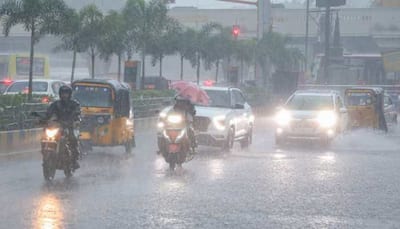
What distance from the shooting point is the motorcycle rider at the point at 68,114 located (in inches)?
632

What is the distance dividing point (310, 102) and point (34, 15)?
8823mm

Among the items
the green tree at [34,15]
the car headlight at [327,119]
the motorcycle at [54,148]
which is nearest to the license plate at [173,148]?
the motorcycle at [54,148]

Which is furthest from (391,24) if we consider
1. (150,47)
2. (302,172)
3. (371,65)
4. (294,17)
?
(302,172)

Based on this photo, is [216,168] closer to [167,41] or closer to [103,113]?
[103,113]

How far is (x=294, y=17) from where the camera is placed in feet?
302

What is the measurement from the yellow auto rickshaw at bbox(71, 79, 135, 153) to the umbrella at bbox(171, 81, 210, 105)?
1.41m

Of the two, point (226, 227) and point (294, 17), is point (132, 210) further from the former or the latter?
point (294, 17)

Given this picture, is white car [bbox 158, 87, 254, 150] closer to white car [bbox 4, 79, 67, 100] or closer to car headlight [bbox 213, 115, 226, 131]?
car headlight [bbox 213, 115, 226, 131]

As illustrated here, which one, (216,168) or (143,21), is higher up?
(143,21)

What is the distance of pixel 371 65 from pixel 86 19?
32209 mm

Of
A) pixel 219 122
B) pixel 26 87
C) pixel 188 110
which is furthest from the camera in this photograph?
pixel 26 87

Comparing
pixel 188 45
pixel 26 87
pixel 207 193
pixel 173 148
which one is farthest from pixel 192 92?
pixel 188 45

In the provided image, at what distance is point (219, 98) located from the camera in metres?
25.2

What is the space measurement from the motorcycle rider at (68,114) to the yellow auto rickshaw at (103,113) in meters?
4.54
